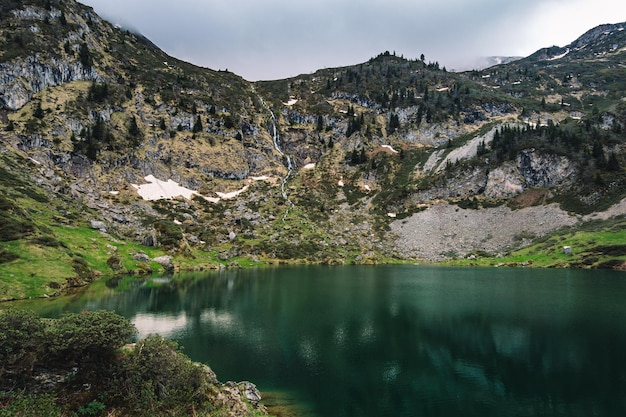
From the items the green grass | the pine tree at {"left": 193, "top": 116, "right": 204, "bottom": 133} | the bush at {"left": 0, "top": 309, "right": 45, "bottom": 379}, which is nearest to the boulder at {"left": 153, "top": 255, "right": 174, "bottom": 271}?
the bush at {"left": 0, "top": 309, "right": 45, "bottom": 379}

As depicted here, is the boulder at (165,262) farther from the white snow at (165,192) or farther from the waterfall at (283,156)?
the waterfall at (283,156)

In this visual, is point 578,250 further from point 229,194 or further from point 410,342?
point 229,194

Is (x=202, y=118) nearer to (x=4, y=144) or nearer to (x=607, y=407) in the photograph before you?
(x=4, y=144)

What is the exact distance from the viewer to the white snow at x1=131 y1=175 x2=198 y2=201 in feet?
420

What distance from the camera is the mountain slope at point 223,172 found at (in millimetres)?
98062

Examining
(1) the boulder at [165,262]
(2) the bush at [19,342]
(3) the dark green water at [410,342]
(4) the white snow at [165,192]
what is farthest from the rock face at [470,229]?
(2) the bush at [19,342]

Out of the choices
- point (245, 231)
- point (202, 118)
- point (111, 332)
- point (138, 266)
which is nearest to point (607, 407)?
point (111, 332)

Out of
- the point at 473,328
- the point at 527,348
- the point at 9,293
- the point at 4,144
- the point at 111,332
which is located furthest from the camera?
the point at 4,144

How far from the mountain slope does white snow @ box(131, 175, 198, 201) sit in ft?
2.59

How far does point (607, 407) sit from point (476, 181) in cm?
13693

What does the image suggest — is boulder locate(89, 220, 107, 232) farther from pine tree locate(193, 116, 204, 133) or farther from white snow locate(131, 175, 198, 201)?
pine tree locate(193, 116, 204, 133)

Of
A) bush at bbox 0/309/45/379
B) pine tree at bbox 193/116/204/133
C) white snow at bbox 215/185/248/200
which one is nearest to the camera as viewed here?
bush at bbox 0/309/45/379

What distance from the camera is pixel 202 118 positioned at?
6767 inches

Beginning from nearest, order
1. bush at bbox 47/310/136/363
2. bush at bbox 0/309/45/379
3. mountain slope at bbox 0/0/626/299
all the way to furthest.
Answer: bush at bbox 0/309/45/379 → bush at bbox 47/310/136/363 → mountain slope at bbox 0/0/626/299
